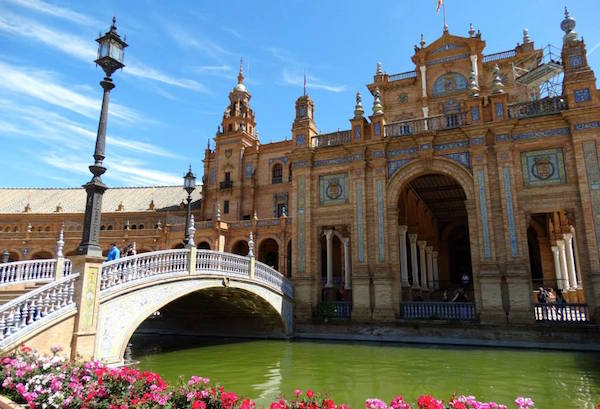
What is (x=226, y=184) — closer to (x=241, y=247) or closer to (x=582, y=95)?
(x=241, y=247)

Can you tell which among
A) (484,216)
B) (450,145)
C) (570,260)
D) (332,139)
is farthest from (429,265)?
(332,139)

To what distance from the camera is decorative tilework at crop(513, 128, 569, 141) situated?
18.0 metres

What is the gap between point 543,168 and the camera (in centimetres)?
1819

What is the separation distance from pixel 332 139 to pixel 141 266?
506 inches

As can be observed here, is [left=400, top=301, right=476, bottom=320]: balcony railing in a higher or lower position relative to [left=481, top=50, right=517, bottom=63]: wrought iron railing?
lower

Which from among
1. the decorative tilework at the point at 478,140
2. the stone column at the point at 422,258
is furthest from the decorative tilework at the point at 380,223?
the stone column at the point at 422,258

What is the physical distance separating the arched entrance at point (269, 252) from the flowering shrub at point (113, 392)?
96.5 feet

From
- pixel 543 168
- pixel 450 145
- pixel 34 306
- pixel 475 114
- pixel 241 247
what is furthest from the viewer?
pixel 241 247

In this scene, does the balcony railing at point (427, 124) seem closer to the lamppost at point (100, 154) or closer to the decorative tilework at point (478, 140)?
the decorative tilework at point (478, 140)


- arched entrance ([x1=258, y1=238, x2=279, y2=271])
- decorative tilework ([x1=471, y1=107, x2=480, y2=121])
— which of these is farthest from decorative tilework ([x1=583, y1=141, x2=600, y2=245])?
arched entrance ([x1=258, y1=238, x2=279, y2=271])

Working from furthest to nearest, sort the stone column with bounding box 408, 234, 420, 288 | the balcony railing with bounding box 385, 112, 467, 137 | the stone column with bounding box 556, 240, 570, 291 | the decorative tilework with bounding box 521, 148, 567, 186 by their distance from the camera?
the stone column with bounding box 408, 234, 420, 288 < the stone column with bounding box 556, 240, 570, 291 < the balcony railing with bounding box 385, 112, 467, 137 < the decorative tilework with bounding box 521, 148, 567, 186

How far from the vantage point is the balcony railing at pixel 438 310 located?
18.3 meters

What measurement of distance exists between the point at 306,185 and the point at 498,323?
10576mm

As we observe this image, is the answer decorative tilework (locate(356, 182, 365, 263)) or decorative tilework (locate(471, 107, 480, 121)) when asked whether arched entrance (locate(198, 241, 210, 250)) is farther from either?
decorative tilework (locate(471, 107, 480, 121))
